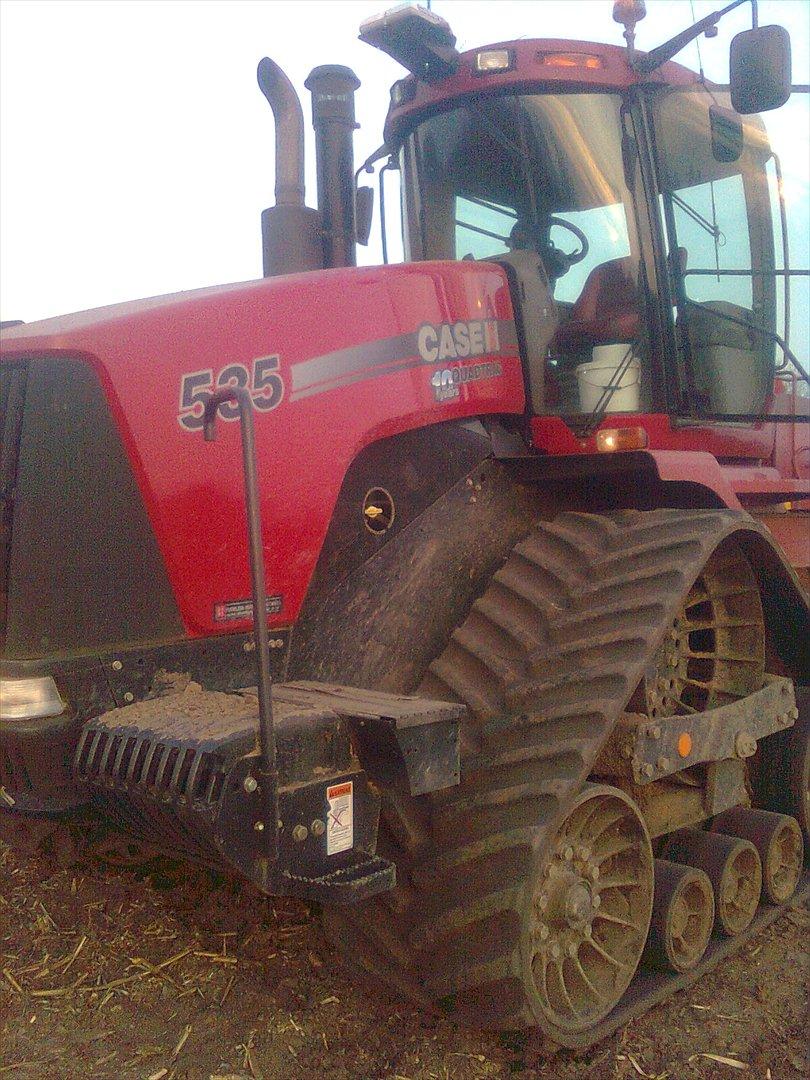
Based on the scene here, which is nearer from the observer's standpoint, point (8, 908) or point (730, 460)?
point (8, 908)

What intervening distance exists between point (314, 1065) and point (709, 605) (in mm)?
1839

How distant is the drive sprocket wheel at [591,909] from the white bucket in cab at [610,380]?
1.37 metres

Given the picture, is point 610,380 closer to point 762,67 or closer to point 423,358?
point 423,358

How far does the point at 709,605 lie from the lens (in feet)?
11.6

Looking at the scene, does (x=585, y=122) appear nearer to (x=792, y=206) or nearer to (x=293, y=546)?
(x=792, y=206)

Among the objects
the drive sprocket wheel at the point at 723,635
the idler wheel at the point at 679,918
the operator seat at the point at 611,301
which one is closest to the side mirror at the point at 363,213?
the operator seat at the point at 611,301

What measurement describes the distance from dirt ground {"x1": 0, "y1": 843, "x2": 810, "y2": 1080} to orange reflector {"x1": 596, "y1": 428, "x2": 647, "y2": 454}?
5.30ft

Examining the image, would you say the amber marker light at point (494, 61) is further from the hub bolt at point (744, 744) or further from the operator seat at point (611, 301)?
the hub bolt at point (744, 744)

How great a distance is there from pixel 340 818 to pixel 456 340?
1450 millimetres

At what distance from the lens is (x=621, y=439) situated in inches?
132

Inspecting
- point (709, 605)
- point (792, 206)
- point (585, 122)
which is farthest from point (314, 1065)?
point (792, 206)

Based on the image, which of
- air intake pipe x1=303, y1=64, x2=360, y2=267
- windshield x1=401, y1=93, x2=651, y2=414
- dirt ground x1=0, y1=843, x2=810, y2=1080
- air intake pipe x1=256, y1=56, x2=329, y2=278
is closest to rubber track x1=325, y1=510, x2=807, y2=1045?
dirt ground x1=0, y1=843, x2=810, y2=1080

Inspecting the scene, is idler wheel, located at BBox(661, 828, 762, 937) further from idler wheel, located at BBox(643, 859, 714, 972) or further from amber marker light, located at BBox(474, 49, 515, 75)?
amber marker light, located at BBox(474, 49, 515, 75)

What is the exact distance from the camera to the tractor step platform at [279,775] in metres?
2.16
